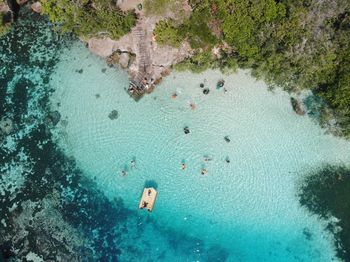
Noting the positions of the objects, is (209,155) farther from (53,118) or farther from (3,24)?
(3,24)

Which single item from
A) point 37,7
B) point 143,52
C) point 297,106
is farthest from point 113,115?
point 297,106

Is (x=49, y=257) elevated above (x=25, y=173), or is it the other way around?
(x=25, y=173)

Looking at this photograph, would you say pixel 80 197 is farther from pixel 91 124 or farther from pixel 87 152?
pixel 91 124

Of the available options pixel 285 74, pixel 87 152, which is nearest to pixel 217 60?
pixel 285 74

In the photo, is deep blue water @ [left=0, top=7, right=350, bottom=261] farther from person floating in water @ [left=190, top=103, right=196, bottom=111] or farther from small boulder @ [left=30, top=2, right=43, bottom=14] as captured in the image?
small boulder @ [left=30, top=2, right=43, bottom=14]

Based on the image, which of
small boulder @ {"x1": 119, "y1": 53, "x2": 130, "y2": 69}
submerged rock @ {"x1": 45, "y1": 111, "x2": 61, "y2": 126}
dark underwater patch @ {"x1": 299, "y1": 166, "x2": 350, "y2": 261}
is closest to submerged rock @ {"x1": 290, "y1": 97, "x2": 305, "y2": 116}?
dark underwater patch @ {"x1": 299, "y1": 166, "x2": 350, "y2": 261}

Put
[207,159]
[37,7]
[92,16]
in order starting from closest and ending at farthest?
[207,159] < [92,16] < [37,7]

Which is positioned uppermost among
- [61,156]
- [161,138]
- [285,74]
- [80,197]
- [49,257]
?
[285,74]
